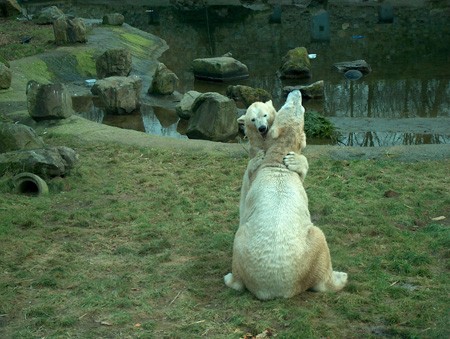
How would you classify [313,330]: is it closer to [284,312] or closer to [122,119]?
[284,312]

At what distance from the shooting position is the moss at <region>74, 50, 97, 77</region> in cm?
1990

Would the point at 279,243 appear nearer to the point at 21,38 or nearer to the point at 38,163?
the point at 38,163

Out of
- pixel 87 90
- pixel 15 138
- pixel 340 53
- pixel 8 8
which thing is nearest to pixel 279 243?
pixel 15 138

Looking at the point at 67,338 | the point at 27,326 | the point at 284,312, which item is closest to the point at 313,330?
the point at 284,312

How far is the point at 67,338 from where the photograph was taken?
16.6 ft

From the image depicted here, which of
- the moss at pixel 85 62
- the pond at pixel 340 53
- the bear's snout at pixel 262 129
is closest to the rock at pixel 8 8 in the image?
Answer: the pond at pixel 340 53

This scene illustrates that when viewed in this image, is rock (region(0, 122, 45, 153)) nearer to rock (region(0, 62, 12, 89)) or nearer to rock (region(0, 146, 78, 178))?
rock (region(0, 146, 78, 178))

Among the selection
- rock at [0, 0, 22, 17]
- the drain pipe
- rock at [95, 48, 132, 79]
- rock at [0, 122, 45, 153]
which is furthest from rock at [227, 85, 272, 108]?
rock at [0, 0, 22, 17]

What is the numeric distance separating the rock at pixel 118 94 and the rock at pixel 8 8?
12431 mm

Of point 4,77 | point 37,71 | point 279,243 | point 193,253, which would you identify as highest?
point 37,71

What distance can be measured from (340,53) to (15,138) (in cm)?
1517

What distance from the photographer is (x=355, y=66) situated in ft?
67.6

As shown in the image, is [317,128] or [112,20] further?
[112,20]

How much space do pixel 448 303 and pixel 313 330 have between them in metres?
1.17
